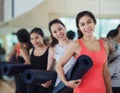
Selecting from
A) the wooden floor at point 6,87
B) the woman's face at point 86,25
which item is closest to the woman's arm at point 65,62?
the woman's face at point 86,25

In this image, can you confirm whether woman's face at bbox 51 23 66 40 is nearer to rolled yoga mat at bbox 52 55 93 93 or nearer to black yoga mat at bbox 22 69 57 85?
black yoga mat at bbox 22 69 57 85

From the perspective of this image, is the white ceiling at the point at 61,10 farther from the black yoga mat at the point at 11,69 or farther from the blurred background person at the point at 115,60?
the black yoga mat at the point at 11,69

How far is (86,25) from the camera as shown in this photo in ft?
5.42

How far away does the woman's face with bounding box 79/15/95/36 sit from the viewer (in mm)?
1646

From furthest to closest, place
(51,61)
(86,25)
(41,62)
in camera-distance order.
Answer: (41,62), (51,61), (86,25)

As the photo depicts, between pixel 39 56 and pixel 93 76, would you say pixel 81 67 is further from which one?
pixel 39 56

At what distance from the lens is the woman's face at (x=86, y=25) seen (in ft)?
5.40

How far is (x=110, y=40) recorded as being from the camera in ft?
7.34

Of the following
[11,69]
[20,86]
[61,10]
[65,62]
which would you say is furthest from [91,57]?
[61,10]

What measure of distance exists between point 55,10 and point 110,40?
914 millimetres

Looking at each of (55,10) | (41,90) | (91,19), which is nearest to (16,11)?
(55,10)

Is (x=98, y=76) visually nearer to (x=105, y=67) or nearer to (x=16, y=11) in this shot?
(x=105, y=67)

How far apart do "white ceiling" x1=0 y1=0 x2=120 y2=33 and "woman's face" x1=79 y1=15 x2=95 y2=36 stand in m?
0.93

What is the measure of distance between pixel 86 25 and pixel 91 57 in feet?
0.71
